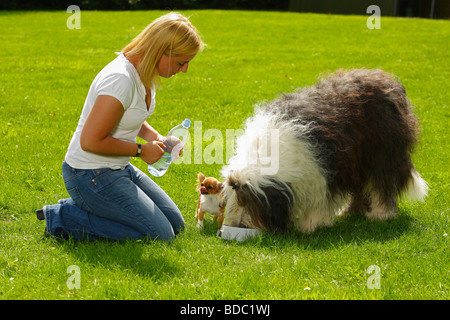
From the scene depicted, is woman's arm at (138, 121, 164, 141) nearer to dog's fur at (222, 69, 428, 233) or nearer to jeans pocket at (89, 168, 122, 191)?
jeans pocket at (89, 168, 122, 191)

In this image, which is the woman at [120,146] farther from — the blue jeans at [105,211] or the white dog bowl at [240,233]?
the white dog bowl at [240,233]

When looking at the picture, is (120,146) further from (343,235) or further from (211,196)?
(343,235)

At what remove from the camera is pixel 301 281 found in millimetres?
3910

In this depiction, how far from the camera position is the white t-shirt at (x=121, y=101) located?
4.20m

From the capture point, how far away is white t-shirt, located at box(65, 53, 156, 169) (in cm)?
420

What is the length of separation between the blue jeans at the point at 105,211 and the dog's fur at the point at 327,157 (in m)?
0.66

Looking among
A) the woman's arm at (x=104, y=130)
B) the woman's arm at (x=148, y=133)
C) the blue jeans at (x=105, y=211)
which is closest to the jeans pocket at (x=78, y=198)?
the blue jeans at (x=105, y=211)

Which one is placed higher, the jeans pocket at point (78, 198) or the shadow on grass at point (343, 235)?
the jeans pocket at point (78, 198)

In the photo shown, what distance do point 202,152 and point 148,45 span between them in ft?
9.80

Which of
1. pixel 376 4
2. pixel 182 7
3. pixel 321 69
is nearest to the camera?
pixel 321 69

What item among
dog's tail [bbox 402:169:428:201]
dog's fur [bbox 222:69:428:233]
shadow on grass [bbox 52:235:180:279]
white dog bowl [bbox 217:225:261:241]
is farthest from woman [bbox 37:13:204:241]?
dog's tail [bbox 402:169:428:201]

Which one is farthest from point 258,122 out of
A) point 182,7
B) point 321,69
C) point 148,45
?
point 182,7

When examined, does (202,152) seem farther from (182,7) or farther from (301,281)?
(182,7)

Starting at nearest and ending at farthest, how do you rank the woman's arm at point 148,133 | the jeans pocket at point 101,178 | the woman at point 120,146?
the woman at point 120,146 < the jeans pocket at point 101,178 < the woman's arm at point 148,133
